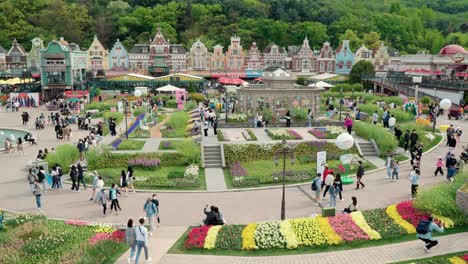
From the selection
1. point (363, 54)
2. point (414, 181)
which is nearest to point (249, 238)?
point (414, 181)

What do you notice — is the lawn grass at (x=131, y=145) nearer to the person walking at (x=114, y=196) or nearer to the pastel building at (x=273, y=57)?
the person walking at (x=114, y=196)

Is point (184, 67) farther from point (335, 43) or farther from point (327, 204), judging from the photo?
point (327, 204)

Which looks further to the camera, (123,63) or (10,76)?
(123,63)

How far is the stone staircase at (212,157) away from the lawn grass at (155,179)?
33.6 inches

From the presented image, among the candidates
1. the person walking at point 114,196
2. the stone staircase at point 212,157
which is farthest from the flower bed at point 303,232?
the stone staircase at point 212,157

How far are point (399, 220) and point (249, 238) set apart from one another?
198 inches

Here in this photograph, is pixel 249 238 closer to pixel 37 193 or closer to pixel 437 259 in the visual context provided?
pixel 437 259

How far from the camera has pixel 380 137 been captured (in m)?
26.5

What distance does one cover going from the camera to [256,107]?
36188 millimetres

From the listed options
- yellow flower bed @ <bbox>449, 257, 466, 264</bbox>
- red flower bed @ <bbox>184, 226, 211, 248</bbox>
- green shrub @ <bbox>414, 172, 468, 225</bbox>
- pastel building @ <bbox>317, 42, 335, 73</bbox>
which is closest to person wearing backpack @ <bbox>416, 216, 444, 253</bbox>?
yellow flower bed @ <bbox>449, 257, 466, 264</bbox>

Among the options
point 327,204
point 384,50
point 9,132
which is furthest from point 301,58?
point 327,204

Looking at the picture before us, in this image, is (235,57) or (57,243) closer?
(57,243)

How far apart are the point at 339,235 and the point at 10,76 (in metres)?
68.5

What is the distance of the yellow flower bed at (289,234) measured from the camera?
13836 mm
